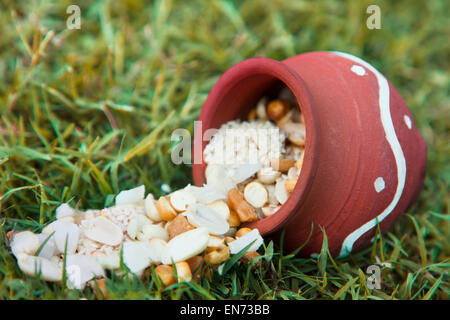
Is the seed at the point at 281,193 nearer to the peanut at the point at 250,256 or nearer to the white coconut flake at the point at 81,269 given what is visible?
the peanut at the point at 250,256

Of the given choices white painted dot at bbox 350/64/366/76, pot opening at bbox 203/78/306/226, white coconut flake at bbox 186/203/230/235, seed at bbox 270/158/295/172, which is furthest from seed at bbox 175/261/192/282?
white painted dot at bbox 350/64/366/76

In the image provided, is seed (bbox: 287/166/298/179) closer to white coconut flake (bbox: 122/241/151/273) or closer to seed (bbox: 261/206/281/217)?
seed (bbox: 261/206/281/217)

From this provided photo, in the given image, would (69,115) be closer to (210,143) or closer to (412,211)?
(210,143)

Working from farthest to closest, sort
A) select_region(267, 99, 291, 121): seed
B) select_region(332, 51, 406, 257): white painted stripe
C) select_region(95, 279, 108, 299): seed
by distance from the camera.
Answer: select_region(267, 99, 291, 121): seed < select_region(332, 51, 406, 257): white painted stripe < select_region(95, 279, 108, 299): seed

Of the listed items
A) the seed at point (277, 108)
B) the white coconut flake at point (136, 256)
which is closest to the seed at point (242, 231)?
the white coconut flake at point (136, 256)

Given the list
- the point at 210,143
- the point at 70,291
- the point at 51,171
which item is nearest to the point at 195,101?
the point at 210,143

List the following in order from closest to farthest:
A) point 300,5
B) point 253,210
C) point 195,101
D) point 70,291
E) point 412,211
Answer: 1. point 70,291
2. point 253,210
3. point 412,211
4. point 195,101
5. point 300,5

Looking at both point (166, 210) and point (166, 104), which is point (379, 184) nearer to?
point (166, 210)

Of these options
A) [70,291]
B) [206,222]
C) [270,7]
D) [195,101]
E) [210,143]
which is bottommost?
[70,291]
